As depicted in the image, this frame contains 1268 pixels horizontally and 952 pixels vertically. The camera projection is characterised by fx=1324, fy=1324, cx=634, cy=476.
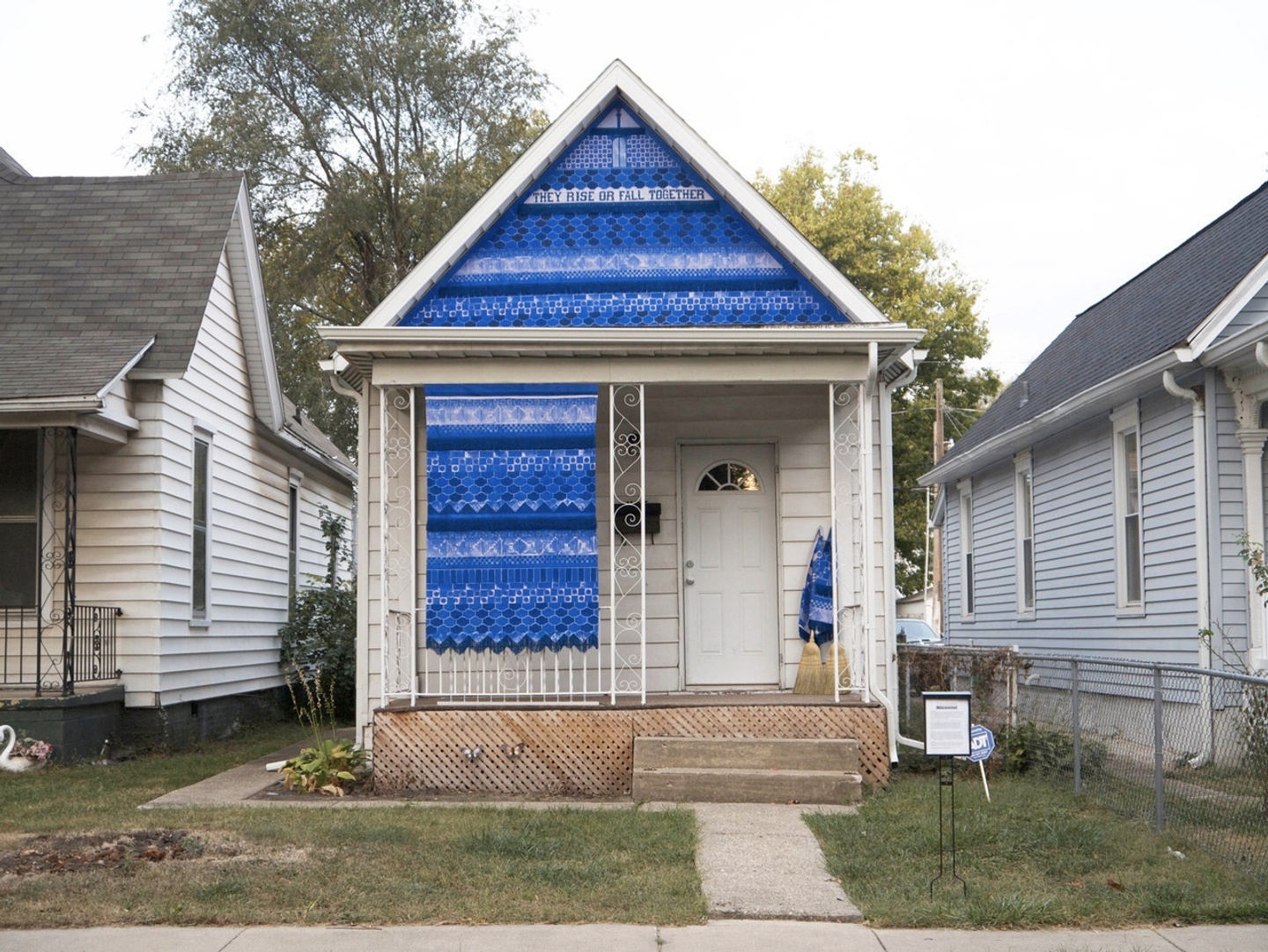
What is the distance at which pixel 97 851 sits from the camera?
23.9ft

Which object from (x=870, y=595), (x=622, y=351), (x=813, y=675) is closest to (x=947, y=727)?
(x=870, y=595)

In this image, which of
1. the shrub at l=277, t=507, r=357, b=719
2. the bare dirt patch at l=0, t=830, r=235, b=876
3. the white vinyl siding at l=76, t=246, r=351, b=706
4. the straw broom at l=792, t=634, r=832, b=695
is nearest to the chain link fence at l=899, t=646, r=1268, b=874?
the straw broom at l=792, t=634, r=832, b=695

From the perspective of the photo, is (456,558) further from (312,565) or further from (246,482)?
(312,565)

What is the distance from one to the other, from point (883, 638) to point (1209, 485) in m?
3.22

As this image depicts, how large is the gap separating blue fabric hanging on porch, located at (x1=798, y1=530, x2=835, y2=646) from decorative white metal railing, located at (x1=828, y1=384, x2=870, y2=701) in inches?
5.7

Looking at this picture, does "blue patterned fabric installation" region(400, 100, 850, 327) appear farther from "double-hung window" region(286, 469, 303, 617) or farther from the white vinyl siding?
"double-hung window" region(286, 469, 303, 617)

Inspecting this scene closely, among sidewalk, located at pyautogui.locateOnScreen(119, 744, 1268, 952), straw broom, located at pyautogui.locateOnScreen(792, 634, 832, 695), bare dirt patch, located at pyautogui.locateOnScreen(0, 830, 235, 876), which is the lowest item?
sidewalk, located at pyautogui.locateOnScreen(119, 744, 1268, 952)

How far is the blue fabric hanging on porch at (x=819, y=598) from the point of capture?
11.3 m

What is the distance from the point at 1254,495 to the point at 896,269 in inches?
956

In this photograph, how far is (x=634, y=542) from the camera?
459 inches

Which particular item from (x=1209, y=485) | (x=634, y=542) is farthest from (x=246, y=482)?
(x=1209, y=485)

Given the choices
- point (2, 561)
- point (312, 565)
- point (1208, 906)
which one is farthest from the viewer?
point (312, 565)

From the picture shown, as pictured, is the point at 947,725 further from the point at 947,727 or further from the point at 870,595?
the point at 870,595

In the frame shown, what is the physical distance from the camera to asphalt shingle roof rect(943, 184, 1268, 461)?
12172 mm
